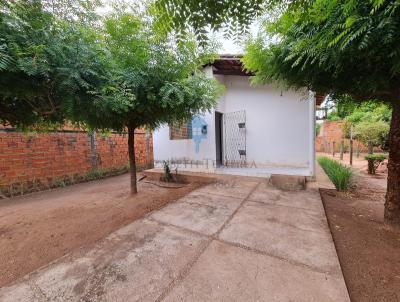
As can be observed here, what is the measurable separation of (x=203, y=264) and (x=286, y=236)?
3.84ft

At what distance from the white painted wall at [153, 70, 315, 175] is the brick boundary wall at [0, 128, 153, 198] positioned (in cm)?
226

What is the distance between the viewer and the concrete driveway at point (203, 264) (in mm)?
1550

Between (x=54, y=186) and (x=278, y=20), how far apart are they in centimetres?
740

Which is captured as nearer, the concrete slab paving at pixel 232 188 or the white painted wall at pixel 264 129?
the concrete slab paving at pixel 232 188

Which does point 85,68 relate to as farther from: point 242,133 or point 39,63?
point 242,133

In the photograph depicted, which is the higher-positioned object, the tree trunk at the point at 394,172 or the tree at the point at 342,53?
the tree at the point at 342,53

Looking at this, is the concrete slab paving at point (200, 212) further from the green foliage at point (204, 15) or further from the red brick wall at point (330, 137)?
the red brick wall at point (330, 137)

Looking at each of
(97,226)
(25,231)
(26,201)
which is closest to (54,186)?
(26,201)

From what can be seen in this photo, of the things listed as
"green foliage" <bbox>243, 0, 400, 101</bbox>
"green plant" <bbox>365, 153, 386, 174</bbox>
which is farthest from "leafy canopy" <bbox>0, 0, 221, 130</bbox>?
"green plant" <bbox>365, 153, 386, 174</bbox>

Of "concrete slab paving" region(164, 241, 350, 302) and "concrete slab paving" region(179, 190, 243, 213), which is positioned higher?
"concrete slab paving" region(179, 190, 243, 213)

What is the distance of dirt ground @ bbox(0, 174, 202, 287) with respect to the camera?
2.32 metres

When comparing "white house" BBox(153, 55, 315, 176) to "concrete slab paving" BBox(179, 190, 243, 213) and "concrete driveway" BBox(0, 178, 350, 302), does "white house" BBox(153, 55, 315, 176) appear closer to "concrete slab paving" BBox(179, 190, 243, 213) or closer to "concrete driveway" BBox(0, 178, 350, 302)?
"concrete slab paving" BBox(179, 190, 243, 213)

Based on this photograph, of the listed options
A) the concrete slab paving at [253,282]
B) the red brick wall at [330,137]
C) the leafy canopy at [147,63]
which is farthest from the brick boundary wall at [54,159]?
the red brick wall at [330,137]

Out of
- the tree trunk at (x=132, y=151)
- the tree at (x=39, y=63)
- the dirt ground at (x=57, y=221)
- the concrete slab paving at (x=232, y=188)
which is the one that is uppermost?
the tree at (x=39, y=63)
